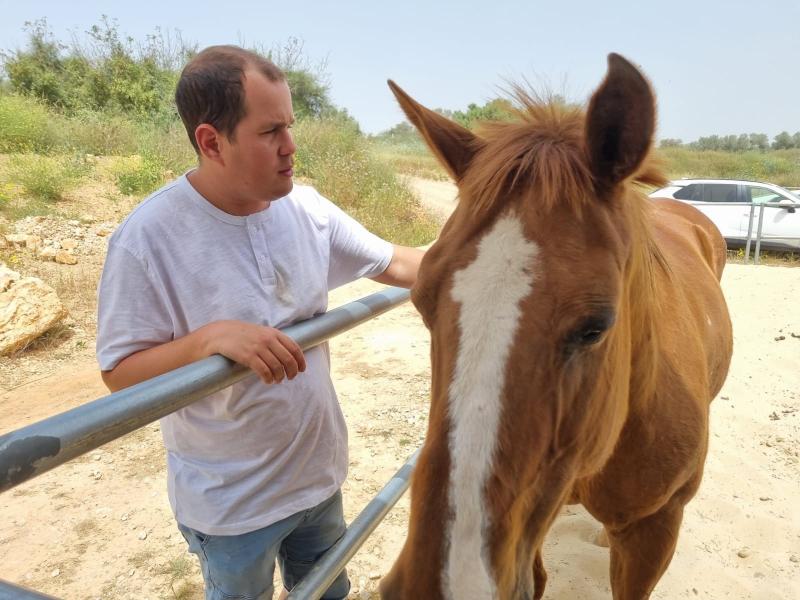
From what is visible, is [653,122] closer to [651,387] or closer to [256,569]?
[651,387]

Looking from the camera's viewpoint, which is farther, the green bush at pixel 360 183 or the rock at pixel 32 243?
the green bush at pixel 360 183

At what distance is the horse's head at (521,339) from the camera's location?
1066mm

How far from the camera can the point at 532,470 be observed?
116 cm

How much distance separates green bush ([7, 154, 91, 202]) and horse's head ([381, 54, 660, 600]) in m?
10.6

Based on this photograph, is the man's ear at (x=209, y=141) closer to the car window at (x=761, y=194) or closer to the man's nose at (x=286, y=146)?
the man's nose at (x=286, y=146)

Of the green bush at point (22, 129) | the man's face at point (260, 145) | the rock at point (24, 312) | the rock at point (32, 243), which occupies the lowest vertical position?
the rock at point (24, 312)

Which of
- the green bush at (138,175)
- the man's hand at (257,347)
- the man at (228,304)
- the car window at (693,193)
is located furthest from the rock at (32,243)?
the car window at (693,193)

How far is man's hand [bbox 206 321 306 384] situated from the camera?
1.28m

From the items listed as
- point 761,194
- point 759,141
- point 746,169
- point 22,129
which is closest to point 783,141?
point 759,141

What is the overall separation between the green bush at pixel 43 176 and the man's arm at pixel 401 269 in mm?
9756

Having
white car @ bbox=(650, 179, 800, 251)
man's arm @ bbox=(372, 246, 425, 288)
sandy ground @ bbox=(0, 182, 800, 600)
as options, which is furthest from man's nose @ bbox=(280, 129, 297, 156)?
white car @ bbox=(650, 179, 800, 251)

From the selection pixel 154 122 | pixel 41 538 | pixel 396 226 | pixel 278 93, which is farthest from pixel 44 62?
pixel 278 93

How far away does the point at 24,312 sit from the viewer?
19.2ft

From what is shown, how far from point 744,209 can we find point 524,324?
1300 centimetres
